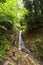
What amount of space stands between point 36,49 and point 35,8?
150 inches

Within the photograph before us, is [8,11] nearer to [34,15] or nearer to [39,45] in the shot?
[39,45]

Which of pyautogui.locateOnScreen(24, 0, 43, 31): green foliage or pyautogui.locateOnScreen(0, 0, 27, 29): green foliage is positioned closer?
pyautogui.locateOnScreen(0, 0, 27, 29): green foliage

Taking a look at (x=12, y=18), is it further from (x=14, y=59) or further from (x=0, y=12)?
(x=14, y=59)

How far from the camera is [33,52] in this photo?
15.4 meters

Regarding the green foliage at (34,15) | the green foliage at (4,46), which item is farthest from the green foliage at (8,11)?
the green foliage at (34,15)

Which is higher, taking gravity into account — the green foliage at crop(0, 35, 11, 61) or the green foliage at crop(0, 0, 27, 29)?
the green foliage at crop(0, 0, 27, 29)

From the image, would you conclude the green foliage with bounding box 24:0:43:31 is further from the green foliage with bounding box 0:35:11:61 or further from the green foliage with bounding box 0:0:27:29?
the green foliage with bounding box 0:35:11:61

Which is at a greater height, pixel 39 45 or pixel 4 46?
pixel 4 46

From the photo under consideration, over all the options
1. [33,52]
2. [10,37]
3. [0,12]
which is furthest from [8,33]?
[33,52]

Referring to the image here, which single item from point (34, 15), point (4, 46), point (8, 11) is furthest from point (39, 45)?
point (8, 11)

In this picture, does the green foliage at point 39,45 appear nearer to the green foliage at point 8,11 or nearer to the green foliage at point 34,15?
the green foliage at point 34,15

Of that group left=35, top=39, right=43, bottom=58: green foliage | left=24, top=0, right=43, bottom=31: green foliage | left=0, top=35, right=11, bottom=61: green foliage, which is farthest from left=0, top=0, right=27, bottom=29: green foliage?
left=24, top=0, right=43, bottom=31: green foliage

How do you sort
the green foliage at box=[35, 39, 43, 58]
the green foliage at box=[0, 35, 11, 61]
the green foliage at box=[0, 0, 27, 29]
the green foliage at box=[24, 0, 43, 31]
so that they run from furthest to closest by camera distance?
the green foliage at box=[24, 0, 43, 31] < the green foliage at box=[35, 39, 43, 58] < the green foliage at box=[0, 0, 27, 29] < the green foliage at box=[0, 35, 11, 61]

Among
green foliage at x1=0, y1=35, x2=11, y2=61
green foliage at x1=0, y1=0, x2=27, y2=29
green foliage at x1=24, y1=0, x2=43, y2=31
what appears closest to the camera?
green foliage at x1=0, y1=35, x2=11, y2=61
